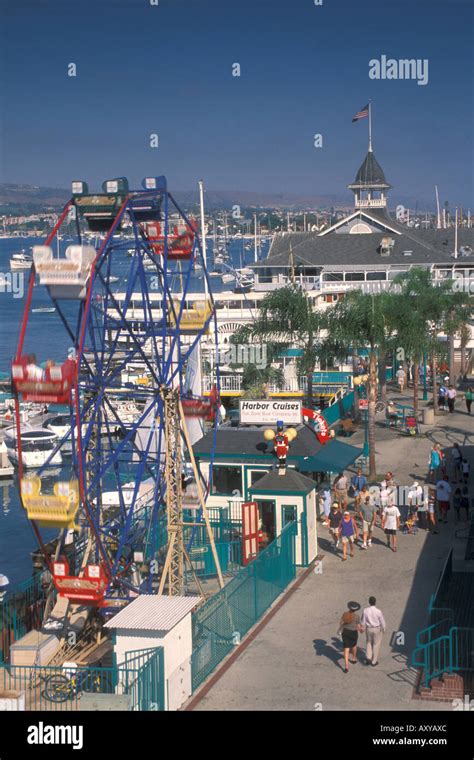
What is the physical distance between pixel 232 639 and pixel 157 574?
479 cm

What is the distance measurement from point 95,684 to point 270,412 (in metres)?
13.7

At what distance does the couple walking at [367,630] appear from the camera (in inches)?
771

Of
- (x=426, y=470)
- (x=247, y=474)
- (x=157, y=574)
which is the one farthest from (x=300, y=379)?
(x=157, y=574)

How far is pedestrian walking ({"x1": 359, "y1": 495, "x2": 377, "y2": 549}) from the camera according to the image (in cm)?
2775

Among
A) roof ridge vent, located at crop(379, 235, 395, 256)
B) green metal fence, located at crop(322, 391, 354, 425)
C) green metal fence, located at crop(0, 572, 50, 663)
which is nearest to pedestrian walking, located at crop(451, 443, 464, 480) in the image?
green metal fence, located at crop(322, 391, 354, 425)

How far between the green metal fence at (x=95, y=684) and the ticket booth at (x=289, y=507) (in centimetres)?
770

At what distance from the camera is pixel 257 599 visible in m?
22.6

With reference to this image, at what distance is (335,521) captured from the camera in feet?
93.9

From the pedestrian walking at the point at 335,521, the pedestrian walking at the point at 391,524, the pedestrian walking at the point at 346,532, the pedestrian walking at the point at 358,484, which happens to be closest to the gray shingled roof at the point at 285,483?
the pedestrian walking at the point at 346,532

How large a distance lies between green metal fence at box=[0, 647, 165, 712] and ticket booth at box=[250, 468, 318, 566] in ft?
25.3

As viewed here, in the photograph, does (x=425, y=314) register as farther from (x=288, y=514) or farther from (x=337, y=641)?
(x=337, y=641)

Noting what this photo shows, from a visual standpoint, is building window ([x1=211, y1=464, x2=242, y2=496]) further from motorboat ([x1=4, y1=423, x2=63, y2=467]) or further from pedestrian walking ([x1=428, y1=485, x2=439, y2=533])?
motorboat ([x1=4, y1=423, x2=63, y2=467])

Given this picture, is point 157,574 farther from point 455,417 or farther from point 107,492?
point 455,417

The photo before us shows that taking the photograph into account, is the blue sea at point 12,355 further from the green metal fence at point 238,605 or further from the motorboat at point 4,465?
the green metal fence at point 238,605
